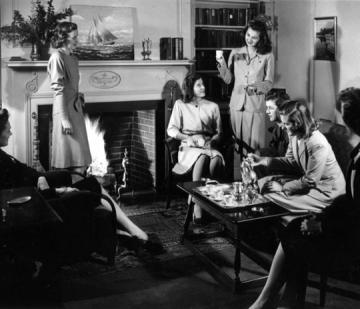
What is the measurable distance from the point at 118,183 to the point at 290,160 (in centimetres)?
261

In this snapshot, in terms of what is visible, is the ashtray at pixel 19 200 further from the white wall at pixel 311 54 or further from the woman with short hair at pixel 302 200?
the white wall at pixel 311 54

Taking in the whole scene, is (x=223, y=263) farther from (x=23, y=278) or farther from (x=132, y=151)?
(x=132, y=151)

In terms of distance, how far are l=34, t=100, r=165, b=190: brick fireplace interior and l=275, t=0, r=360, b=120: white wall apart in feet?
6.20

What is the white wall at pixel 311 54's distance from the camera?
18.3ft

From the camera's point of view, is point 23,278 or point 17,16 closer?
point 23,278

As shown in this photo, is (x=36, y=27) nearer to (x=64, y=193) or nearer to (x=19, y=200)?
(x=64, y=193)

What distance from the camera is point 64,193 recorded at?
366cm

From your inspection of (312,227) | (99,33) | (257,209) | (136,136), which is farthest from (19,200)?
(136,136)

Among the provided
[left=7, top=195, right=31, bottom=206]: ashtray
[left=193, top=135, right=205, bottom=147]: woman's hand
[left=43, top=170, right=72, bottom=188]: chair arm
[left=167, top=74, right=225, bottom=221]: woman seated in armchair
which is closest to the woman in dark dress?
[left=7, top=195, right=31, bottom=206]: ashtray

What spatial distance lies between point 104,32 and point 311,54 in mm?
2589

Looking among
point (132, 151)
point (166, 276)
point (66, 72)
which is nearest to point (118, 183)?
point (132, 151)

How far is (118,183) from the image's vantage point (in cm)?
599

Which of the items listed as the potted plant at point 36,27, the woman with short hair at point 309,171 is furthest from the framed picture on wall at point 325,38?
the potted plant at point 36,27

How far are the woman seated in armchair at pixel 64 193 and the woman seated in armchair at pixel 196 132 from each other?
0.90 metres
